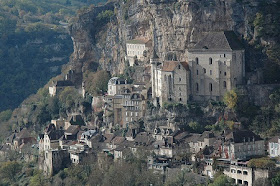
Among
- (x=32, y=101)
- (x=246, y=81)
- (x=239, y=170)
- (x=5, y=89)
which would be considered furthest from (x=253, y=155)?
(x=5, y=89)

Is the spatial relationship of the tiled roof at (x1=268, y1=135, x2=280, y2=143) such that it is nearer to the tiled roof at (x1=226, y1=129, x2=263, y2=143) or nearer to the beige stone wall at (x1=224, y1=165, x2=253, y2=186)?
the tiled roof at (x1=226, y1=129, x2=263, y2=143)

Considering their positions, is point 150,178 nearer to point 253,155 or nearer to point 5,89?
point 253,155

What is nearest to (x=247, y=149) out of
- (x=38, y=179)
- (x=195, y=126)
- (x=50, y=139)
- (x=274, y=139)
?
(x=274, y=139)

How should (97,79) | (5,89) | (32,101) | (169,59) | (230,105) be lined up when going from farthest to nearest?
(5,89), (32,101), (97,79), (169,59), (230,105)

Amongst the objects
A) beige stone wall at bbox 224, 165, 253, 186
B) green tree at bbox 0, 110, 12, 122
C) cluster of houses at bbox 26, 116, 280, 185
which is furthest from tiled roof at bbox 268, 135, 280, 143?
green tree at bbox 0, 110, 12, 122

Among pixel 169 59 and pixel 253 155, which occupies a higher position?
pixel 169 59
